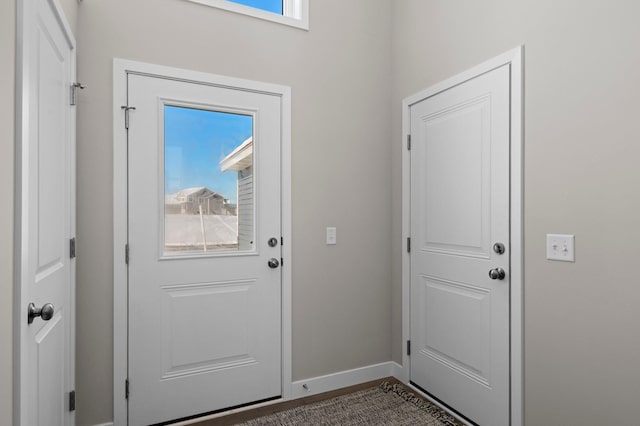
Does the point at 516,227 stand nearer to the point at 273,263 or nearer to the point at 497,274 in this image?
the point at 497,274

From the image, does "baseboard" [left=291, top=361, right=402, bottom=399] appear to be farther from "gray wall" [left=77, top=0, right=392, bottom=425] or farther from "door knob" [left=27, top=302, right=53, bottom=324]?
"door knob" [left=27, top=302, right=53, bottom=324]

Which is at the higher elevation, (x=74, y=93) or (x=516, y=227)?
(x=74, y=93)

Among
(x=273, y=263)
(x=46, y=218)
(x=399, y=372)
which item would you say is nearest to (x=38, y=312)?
(x=46, y=218)

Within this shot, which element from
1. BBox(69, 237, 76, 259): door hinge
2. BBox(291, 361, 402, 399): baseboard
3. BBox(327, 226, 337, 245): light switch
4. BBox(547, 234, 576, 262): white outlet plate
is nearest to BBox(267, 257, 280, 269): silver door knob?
BBox(327, 226, 337, 245): light switch

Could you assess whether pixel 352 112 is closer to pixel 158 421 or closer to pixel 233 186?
pixel 233 186

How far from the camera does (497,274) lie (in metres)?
1.94

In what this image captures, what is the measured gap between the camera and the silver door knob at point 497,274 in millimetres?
1930

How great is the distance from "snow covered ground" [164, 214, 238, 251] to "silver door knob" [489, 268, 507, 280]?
148cm

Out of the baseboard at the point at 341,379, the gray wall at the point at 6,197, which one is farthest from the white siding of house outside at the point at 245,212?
the gray wall at the point at 6,197

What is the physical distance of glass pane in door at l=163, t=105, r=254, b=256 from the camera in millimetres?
2184

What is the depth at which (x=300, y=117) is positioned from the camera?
2504 mm

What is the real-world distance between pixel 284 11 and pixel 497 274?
86.9 inches

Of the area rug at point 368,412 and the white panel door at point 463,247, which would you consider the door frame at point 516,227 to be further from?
the area rug at point 368,412

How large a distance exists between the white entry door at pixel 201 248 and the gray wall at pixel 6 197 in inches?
38.7
